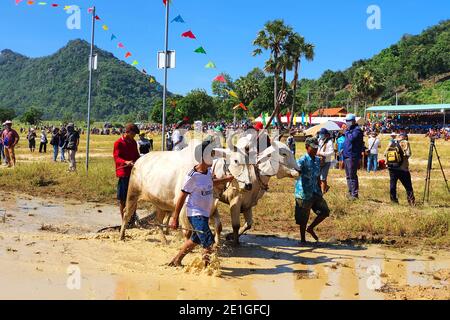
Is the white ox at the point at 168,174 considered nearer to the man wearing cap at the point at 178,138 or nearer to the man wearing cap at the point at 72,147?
the man wearing cap at the point at 178,138

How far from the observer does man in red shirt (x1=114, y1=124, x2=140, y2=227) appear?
893 cm

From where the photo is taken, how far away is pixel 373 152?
62.3 feet

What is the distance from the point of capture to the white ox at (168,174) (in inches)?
299

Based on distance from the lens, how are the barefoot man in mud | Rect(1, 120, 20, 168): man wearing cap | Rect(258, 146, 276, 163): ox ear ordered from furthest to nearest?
Rect(1, 120, 20, 168): man wearing cap, Rect(258, 146, 276, 163): ox ear, the barefoot man in mud

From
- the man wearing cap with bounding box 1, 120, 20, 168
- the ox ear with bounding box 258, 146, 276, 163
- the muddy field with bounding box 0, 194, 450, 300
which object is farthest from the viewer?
the man wearing cap with bounding box 1, 120, 20, 168

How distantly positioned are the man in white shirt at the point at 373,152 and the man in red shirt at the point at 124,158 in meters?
11.5

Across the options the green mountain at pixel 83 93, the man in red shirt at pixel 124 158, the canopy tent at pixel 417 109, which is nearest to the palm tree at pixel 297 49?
the canopy tent at pixel 417 109

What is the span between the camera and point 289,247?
8367 mm

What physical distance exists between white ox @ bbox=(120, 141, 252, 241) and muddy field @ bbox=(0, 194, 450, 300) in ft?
2.41

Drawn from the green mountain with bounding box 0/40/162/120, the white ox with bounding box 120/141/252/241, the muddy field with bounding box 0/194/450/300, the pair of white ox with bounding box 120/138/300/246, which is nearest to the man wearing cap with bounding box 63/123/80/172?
the muddy field with bounding box 0/194/450/300

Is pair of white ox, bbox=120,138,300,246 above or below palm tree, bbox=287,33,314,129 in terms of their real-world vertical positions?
below

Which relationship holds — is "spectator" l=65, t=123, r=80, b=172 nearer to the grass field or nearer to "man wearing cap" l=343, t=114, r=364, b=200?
the grass field

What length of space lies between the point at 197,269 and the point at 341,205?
524 centimetres

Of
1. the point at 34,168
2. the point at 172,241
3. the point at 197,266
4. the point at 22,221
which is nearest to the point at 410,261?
the point at 197,266
